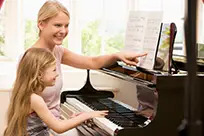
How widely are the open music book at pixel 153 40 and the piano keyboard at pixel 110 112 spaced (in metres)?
0.29

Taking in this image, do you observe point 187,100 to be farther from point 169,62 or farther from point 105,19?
point 105,19

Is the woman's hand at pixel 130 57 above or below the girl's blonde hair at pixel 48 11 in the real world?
below

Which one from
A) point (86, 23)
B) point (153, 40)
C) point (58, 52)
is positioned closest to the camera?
point (153, 40)

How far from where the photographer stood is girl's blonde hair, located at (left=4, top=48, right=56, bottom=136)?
2199 millimetres

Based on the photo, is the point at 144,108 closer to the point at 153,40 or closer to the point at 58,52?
the point at 153,40

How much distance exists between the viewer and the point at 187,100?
0.65 meters

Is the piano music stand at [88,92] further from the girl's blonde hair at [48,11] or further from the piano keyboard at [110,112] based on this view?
the girl's blonde hair at [48,11]

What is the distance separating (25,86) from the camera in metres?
2.23

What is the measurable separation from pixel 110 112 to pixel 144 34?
504 mm

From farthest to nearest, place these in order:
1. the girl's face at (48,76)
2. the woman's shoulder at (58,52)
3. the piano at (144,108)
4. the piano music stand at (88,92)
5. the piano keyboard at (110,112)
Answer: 1. the piano music stand at (88,92)
2. the woman's shoulder at (58,52)
3. the girl's face at (48,76)
4. the piano keyboard at (110,112)
5. the piano at (144,108)

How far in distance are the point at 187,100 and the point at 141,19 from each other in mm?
1828

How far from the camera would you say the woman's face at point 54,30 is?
2.50 m

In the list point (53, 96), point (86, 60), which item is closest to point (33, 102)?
point (53, 96)

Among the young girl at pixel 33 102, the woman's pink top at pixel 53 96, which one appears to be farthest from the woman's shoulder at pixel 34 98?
the woman's pink top at pixel 53 96
